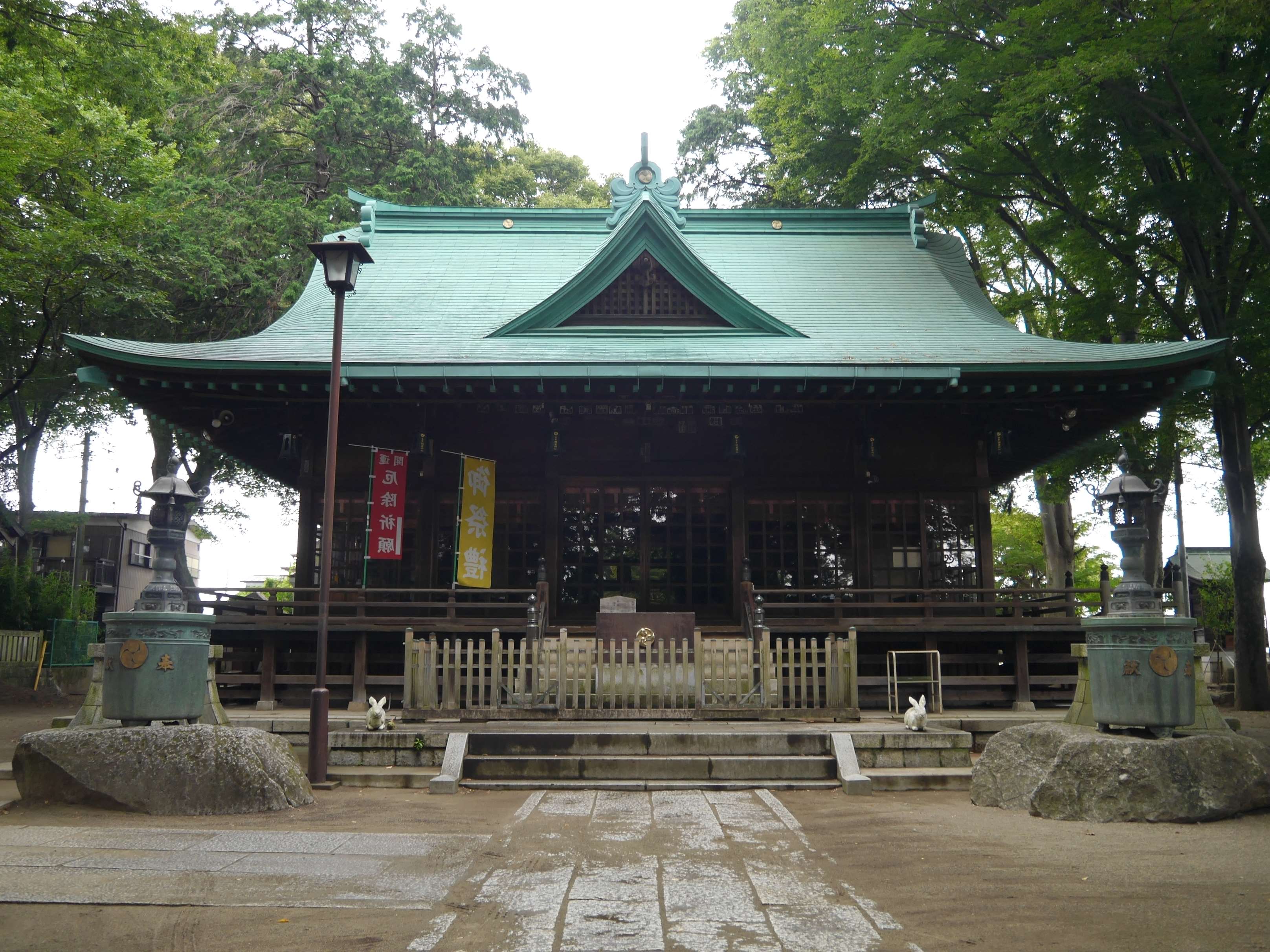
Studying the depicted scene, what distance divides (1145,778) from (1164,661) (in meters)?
1.29

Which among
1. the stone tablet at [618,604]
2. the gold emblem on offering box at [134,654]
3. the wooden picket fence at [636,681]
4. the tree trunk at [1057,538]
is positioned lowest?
the wooden picket fence at [636,681]

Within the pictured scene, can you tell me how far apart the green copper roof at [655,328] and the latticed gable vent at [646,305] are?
9.6 inches

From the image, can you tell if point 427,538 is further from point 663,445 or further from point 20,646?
point 20,646

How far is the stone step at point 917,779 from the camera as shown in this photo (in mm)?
9875

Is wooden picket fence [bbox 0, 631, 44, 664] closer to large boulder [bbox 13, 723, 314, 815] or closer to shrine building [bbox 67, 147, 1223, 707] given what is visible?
shrine building [bbox 67, 147, 1223, 707]

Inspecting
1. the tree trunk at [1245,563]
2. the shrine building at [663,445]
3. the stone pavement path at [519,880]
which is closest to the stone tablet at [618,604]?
the shrine building at [663,445]

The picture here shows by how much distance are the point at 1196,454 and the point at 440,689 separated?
96.0 ft

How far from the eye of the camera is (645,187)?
746 inches

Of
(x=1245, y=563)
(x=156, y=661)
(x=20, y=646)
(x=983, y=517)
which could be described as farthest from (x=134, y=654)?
(x=20, y=646)

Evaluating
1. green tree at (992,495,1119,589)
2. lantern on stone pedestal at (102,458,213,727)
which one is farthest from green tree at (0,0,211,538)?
green tree at (992,495,1119,589)

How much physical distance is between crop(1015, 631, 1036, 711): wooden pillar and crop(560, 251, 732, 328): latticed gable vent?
7.44 metres

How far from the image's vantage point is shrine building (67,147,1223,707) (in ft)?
49.1

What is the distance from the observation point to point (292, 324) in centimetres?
1816

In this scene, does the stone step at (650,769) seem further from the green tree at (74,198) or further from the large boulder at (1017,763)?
the green tree at (74,198)
